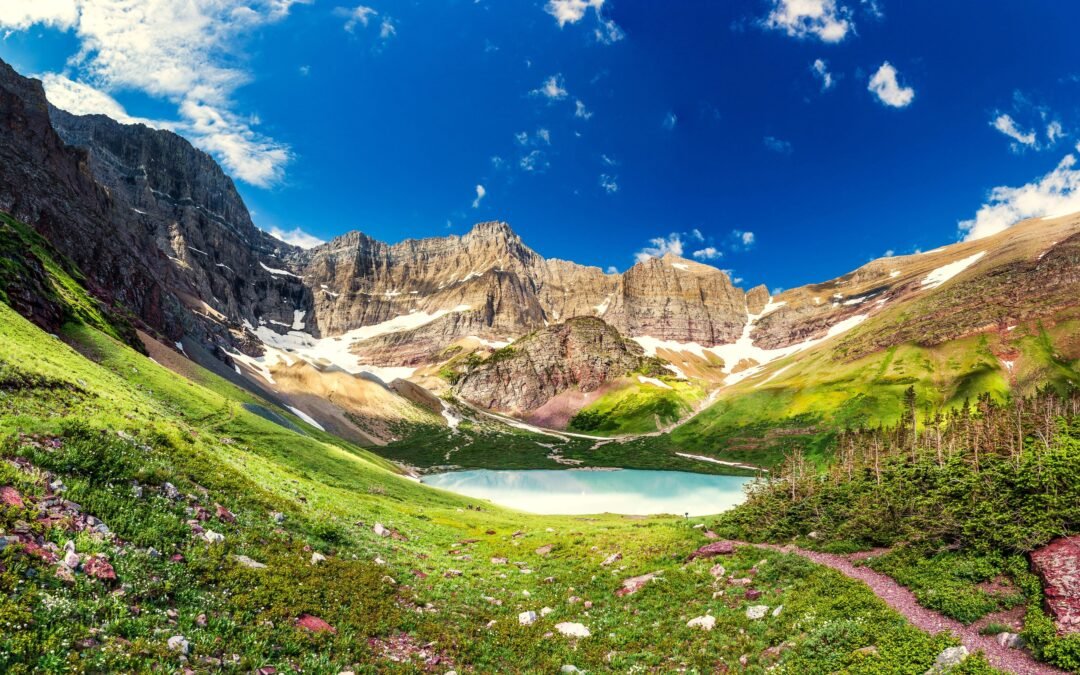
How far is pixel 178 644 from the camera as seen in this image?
10.4 metres

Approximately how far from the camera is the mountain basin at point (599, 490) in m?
93.0

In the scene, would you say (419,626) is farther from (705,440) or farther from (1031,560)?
(705,440)

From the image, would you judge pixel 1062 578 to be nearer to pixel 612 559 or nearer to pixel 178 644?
pixel 612 559

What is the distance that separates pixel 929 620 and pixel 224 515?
963 inches

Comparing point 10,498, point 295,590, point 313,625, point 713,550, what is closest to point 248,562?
point 295,590

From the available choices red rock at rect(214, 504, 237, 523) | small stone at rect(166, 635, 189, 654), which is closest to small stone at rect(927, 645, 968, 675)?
small stone at rect(166, 635, 189, 654)

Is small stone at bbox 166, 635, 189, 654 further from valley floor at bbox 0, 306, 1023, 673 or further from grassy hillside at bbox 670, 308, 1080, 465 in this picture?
grassy hillside at bbox 670, 308, 1080, 465

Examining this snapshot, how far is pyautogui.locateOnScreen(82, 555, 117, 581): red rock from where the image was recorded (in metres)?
11.1

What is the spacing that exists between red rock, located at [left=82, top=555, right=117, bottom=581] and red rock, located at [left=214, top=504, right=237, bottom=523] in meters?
5.97

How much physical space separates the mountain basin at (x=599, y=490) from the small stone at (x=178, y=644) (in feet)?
252

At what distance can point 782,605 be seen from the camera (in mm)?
18719

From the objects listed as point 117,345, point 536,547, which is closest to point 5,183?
point 117,345

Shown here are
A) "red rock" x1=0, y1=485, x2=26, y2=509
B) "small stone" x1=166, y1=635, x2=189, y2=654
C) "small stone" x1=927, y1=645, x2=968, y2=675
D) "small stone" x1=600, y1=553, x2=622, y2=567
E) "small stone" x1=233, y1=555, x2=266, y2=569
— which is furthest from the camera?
"small stone" x1=600, y1=553, x2=622, y2=567

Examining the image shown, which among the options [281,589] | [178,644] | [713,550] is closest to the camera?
[178,644]
